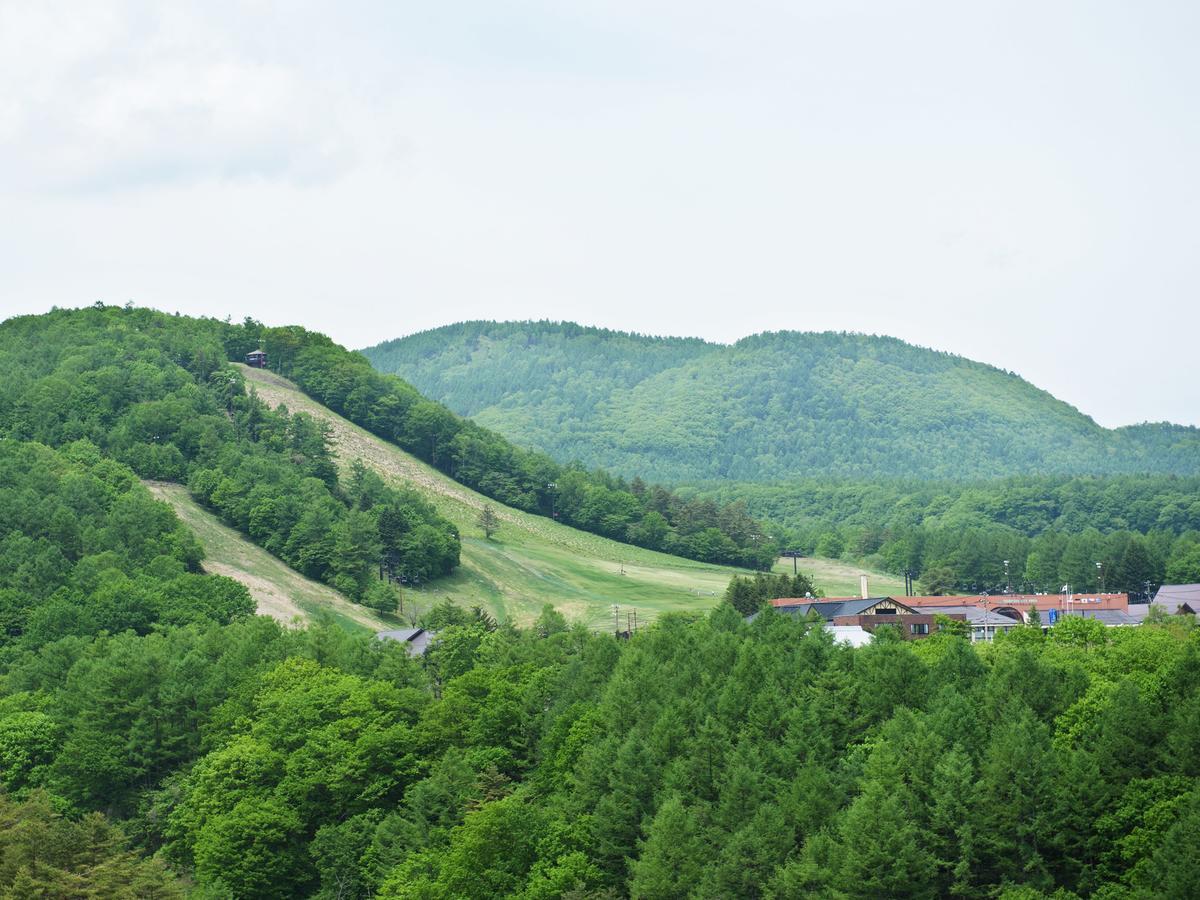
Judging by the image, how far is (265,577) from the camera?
6506 inches

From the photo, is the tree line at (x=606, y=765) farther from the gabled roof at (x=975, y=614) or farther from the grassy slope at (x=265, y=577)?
the grassy slope at (x=265, y=577)

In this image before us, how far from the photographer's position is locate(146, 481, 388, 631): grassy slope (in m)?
157

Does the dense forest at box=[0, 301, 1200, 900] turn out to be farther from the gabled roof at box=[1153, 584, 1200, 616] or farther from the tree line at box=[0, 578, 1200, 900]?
the gabled roof at box=[1153, 584, 1200, 616]

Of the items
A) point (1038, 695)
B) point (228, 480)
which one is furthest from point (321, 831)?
point (228, 480)

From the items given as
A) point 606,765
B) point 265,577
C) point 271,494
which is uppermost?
point 271,494

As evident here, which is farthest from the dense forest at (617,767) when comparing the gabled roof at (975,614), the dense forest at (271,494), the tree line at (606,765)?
the dense forest at (271,494)

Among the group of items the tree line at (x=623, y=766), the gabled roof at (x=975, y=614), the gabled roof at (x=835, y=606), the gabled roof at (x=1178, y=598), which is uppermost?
the gabled roof at (x=1178, y=598)

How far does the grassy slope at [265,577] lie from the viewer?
15675 cm

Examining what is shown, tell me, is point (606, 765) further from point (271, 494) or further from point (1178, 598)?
point (271, 494)

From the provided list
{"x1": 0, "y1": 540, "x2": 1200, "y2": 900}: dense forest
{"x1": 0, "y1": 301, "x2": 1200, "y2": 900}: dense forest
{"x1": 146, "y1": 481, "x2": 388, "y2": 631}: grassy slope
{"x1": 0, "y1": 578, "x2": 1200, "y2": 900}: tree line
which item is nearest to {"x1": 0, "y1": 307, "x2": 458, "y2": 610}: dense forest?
{"x1": 146, "y1": 481, "x2": 388, "y2": 631}: grassy slope

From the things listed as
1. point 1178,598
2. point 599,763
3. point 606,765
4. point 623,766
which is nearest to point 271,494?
point 1178,598

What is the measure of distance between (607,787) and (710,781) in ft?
16.3

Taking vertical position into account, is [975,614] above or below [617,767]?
above

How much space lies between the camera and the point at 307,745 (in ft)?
318
